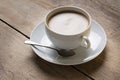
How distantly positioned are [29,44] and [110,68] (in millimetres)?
253

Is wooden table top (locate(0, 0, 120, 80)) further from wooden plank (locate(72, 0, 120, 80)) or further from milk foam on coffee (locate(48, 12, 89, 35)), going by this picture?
milk foam on coffee (locate(48, 12, 89, 35))

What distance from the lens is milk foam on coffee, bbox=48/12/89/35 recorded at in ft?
2.27

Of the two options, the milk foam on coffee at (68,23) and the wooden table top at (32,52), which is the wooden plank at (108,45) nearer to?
the wooden table top at (32,52)

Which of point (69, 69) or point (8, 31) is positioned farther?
point (8, 31)

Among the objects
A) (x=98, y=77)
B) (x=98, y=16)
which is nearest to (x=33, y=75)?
(x=98, y=77)

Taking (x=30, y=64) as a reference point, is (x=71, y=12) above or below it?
above

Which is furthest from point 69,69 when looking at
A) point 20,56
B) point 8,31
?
point 8,31

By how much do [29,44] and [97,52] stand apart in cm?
21

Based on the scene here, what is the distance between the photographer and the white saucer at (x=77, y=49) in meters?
0.71

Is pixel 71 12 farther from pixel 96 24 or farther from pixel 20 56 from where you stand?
pixel 20 56

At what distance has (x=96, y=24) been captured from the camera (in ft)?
2.63

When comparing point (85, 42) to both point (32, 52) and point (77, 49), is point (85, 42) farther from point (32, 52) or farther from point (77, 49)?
point (32, 52)

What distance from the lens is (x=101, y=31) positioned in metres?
0.78

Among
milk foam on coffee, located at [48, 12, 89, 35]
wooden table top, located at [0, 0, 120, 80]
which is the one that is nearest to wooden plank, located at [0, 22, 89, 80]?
wooden table top, located at [0, 0, 120, 80]
